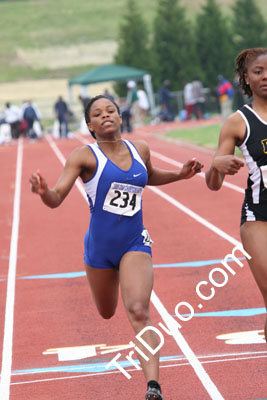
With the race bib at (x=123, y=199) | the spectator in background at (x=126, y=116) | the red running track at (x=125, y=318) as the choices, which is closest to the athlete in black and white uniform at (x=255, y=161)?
the race bib at (x=123, y=199)

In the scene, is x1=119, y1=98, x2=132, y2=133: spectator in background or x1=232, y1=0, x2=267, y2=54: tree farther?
x1=232, y1=0, x2=267, y2=54: tree

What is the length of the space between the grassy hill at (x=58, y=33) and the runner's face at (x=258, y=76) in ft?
258

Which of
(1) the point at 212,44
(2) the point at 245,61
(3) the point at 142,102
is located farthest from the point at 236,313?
(1) the point at 212,44

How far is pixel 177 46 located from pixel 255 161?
4284cm

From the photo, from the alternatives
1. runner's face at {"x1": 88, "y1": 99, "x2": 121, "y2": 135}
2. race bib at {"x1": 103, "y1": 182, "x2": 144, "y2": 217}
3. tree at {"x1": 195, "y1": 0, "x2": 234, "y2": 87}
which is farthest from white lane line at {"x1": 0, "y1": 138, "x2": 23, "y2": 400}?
tree at {"x1": 195, "y1": 0, "x2": 234, "y2": 87}

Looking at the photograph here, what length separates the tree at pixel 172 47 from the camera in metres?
47.4

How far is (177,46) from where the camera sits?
47562 millimetres

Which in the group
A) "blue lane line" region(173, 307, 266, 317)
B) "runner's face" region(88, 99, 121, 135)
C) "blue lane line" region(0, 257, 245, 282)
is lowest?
"blue lane line" region(0, 257, 245, 282)

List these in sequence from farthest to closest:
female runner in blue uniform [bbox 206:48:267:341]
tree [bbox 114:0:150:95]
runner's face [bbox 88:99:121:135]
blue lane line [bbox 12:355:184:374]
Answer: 1. tree [bbox 114:0:150:95]
2. blue lane line [bbox 12:355:184:374]
3. runner's face [bbox 88:99:121:135]
4. female runner in blue uniform [bbox 206:48:267:341]

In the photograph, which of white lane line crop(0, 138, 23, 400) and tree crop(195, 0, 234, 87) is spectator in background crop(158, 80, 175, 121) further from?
white lane line crop(0, 138, 23, 400)

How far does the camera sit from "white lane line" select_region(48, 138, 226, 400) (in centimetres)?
591

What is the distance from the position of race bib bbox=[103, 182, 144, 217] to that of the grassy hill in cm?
7844

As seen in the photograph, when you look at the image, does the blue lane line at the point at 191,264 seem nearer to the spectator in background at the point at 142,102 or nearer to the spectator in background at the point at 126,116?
the spectator in background at the point at 126,116

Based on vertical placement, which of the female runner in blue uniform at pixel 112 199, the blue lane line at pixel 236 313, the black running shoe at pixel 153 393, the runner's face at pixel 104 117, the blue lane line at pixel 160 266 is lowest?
the blue lane line at pixel 160 266
